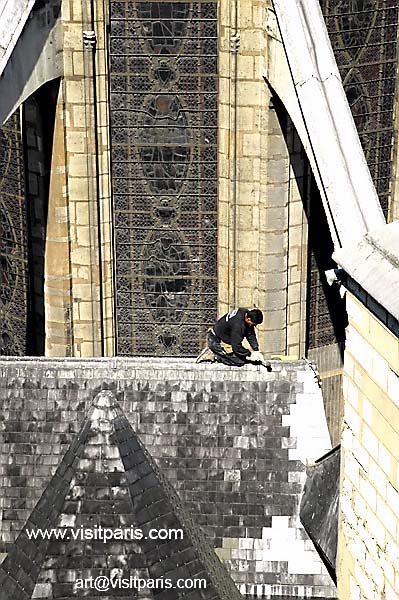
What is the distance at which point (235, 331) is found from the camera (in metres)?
17.5

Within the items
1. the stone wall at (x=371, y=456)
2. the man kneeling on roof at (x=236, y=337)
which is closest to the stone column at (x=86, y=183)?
the man kneeling on roof at (x=236, y=337)

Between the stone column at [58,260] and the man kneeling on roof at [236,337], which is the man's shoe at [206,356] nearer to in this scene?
the man kneeling on roof at [236,337]

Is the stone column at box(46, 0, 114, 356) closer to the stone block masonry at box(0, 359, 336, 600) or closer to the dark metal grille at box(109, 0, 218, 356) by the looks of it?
the dark metal grille at box(109, 0, 218, 356)

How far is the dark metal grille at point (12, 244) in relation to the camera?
20000 millimetres

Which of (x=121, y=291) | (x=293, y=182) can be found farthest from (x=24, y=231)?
(x=293, y=182)

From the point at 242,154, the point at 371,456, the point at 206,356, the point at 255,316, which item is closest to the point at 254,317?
the point at 255,316

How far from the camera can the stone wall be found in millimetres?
11406

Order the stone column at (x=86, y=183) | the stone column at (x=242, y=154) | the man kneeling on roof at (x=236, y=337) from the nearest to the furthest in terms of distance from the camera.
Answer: the man kneeling on roof at (x=236, y=337) → the stone column at (x=242, y=154) → the stone column at (x=86, y=183)

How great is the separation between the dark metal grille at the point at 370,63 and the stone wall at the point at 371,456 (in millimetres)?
7892

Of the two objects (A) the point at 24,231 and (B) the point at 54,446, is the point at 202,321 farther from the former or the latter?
(B) the point at 54,446

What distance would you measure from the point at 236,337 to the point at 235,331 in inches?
2.6

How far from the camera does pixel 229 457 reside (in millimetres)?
16484

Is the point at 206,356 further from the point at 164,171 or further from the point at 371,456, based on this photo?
the point at 371,456

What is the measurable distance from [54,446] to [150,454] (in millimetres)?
1040
